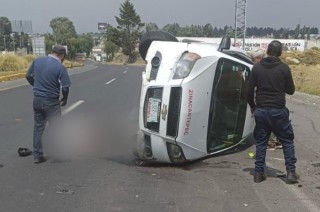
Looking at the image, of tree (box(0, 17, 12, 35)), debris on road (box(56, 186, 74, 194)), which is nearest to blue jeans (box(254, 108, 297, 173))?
debris on road (box(56, 186, 74, 194))

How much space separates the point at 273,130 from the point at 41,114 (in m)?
3.40

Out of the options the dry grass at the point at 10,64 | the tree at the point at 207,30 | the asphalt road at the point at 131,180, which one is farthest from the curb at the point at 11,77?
the tree at the point at 207,30

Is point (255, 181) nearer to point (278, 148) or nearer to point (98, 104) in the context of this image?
point (278, 148)

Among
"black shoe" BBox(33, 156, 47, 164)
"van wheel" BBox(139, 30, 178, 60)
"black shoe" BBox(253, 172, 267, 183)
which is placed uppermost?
"van wheel" BBox(139, 30, 178, 60)

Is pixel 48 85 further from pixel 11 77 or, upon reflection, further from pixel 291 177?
pixel 11 77

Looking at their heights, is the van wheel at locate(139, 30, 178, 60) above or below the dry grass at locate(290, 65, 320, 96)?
above

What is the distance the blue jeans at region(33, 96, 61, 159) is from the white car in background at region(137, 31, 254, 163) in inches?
54.1

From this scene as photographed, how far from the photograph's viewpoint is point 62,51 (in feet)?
23.0

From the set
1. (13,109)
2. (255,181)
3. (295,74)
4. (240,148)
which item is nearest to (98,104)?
(13,109)

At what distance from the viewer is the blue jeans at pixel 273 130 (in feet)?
19.3

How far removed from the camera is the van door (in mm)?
6699

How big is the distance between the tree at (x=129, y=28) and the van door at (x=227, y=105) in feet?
335

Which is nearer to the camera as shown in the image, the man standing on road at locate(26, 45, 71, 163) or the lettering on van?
the lettering on van

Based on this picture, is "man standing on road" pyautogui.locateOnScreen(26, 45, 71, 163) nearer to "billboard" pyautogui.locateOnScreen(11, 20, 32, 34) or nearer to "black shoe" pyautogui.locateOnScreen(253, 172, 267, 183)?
"black shoe" pyautogui.locateOnScreen(253, 172, 267, 183)
